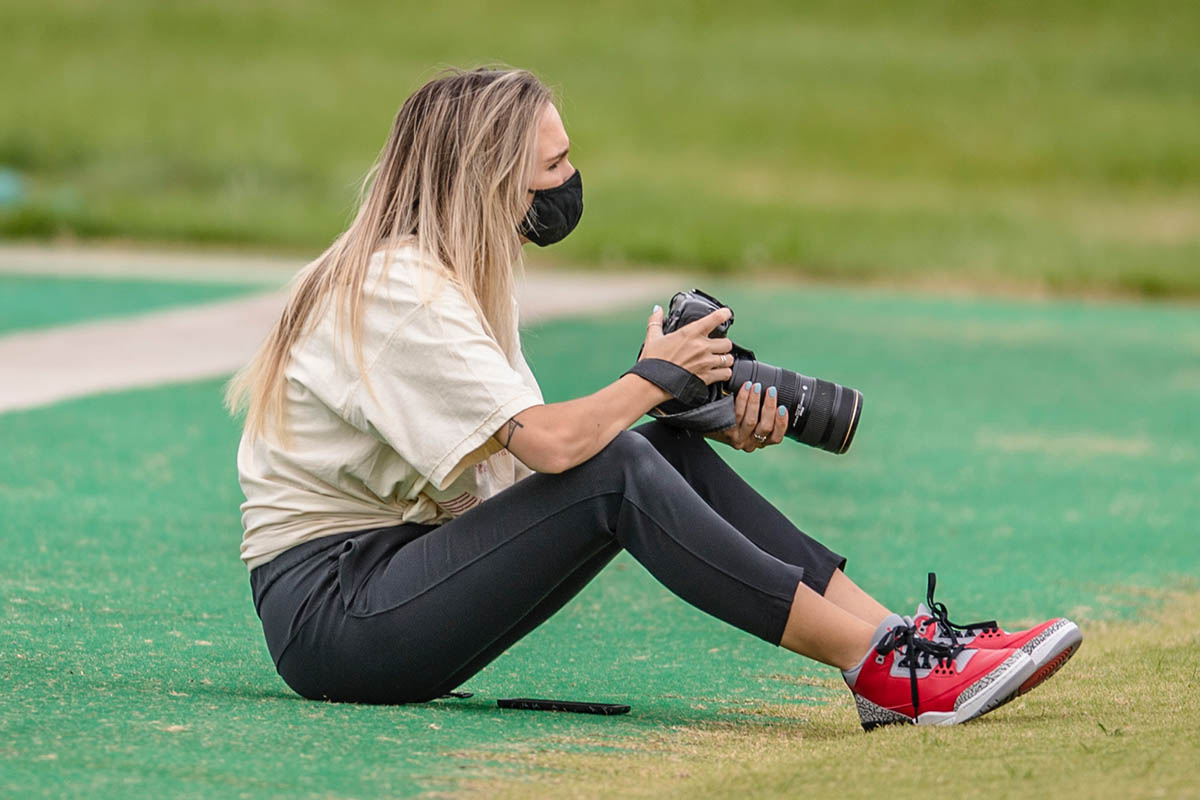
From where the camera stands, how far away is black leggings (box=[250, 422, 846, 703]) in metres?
3.27

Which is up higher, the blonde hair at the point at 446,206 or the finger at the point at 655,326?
the blonde hair at the point at 446,206

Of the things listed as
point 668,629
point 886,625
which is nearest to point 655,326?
point 886,625

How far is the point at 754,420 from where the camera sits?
3543mm

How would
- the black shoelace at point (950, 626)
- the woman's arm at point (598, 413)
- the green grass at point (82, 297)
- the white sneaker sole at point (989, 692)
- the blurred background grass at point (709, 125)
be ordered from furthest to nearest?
the blurred background grass at point (709, 125), the green grass at point (82, 297), the black shoelace at point (950, 626), the white sneaker sole at point (989, 692), the woman's arm at point (598, 413)

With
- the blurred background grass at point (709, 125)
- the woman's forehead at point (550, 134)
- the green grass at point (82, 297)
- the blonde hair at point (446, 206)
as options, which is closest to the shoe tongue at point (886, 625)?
the blonde hair at point (446, 206)

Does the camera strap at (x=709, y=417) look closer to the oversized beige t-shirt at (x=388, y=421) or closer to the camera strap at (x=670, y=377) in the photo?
the camera strap at (x=670, y=377)

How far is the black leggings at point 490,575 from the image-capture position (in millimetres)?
3266

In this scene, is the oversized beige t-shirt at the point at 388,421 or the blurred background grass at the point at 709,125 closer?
→ the oversized beige t-shirt at the point at 388,421

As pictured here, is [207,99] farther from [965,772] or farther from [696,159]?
[965,772]

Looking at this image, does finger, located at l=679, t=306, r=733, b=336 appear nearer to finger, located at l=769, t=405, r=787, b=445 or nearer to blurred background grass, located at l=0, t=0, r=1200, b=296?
finger, located at l=769, t=405, r=787, b=445

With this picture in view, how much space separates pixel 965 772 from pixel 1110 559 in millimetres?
2917

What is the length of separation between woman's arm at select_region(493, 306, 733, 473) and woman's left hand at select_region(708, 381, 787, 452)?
10 cm

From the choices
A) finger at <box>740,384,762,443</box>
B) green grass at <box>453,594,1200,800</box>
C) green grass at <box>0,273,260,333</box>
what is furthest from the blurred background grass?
finger at <box>740,384,762,443</box>

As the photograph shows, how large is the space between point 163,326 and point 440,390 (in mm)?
7564
